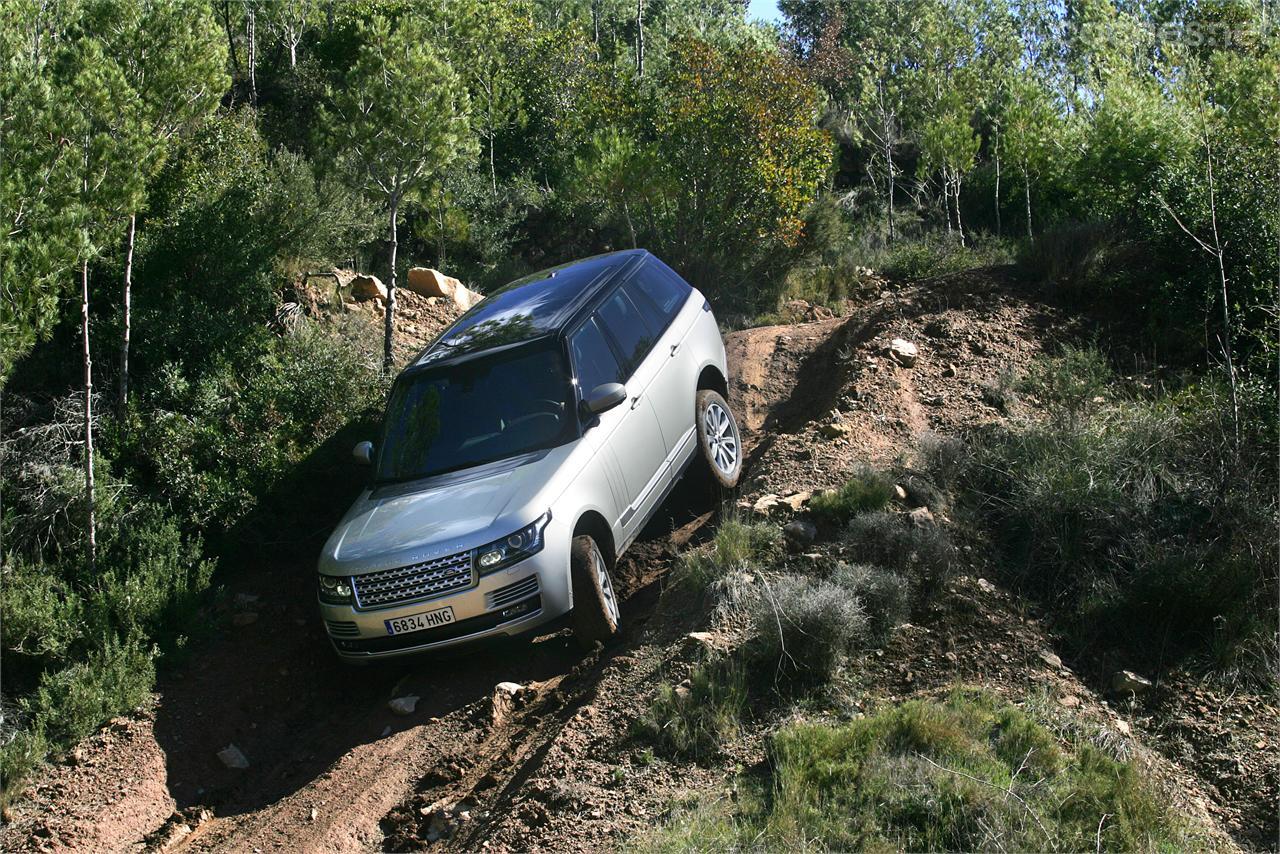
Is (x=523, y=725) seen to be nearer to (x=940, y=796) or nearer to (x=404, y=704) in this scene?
(x=404, y=704)

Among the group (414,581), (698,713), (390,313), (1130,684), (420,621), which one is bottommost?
(1130,684)

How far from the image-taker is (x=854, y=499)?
739 cm

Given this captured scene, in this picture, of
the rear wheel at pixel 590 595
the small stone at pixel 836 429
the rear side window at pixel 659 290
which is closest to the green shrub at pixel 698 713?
the rear wheel at pixel 590 595

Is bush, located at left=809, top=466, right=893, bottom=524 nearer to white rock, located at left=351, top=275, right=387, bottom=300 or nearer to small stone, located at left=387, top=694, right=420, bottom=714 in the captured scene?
small stone, located at left=387, top=694, right=420, bottom=714

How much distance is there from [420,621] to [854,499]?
10.1 feet

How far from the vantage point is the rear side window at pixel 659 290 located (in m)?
8.59

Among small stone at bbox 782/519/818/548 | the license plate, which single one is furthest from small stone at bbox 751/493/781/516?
the license plate

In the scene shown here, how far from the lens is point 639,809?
5129mm

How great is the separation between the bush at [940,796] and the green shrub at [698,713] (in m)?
0.35

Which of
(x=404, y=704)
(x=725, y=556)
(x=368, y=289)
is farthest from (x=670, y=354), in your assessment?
(x=368, y=289)

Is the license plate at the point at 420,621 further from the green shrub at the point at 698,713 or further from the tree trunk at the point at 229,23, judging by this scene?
the tree trunk at the point at 229,23

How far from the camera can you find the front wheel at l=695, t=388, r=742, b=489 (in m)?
8.35

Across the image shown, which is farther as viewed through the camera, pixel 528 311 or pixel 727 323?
pixel 727 323

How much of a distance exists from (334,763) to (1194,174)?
9.71 m
